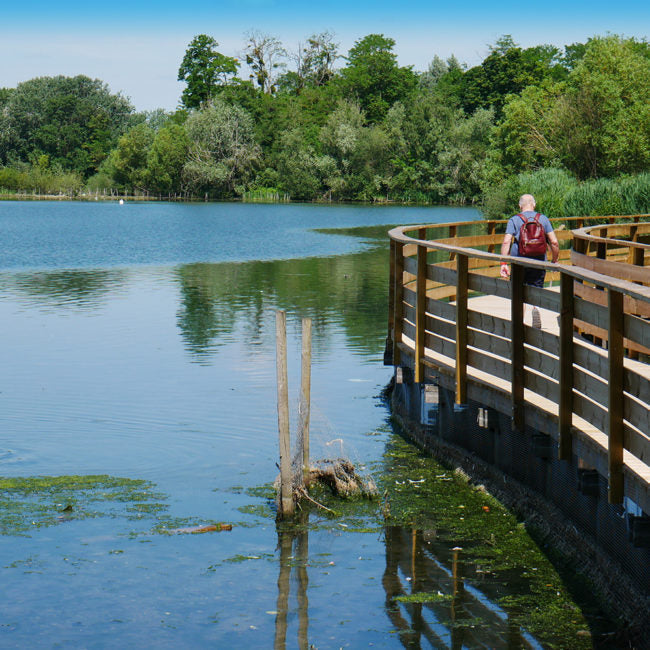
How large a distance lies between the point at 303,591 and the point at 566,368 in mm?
2510

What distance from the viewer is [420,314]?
11492mm

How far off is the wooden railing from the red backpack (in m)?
0.53

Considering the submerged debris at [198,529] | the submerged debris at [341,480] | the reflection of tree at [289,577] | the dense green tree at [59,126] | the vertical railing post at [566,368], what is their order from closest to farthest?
the reflection of tree at [289,577] < the vertical railing post at [566,368] < the submerged debris at [198,529] < the submerged debris at [341,480] < the dense green tree at [59,126]

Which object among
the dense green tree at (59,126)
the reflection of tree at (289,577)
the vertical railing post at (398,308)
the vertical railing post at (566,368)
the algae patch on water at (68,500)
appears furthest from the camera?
the dense green tree at (59,126)

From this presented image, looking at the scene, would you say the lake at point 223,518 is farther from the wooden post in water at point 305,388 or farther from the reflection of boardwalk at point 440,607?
the wooden post in water at point 305,388

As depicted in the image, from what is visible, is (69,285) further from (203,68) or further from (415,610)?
(203,68)

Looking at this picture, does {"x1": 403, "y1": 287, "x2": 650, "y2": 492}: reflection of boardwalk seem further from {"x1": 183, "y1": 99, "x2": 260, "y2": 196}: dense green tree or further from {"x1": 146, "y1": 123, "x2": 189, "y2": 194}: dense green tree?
{"x1": 146, "y1": 123, "x2": 189, "y2": 194}: dense green tree

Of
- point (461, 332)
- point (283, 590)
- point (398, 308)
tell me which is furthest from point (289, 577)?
point (398, 308)

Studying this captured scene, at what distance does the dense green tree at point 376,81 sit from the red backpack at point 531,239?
126120 millimetres

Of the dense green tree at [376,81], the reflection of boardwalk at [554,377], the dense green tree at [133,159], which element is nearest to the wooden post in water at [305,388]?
the reflection of boardwalk at [554,377]

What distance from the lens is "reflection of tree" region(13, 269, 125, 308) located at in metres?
26.5

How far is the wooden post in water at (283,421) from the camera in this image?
912 centimetres

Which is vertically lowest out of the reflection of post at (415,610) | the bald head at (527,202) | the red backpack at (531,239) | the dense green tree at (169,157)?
the reflection of post at (415,610)

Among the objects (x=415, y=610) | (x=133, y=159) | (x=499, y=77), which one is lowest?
(x=415, y=610)
